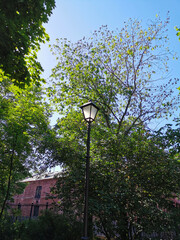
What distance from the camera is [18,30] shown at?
5879mm

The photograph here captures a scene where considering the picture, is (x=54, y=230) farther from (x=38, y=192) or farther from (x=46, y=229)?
(x=38, y=192)

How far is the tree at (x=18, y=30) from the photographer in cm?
566

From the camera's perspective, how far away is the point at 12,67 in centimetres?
632

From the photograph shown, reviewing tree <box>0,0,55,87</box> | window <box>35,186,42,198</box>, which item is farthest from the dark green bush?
window <box>35,186,42,198</box>

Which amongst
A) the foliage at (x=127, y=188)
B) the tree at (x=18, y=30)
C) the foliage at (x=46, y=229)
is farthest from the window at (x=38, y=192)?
the tree at (x=18, y=30)

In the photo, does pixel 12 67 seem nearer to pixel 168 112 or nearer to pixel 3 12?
pixel 3 12

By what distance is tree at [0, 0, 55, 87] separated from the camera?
566cm

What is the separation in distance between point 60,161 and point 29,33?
18.6 ft

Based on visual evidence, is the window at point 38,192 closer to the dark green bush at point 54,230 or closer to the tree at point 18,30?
the dark green bush at point 54,230

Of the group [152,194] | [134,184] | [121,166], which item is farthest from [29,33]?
[152,194]

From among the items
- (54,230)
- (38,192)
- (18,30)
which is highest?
(18,30)

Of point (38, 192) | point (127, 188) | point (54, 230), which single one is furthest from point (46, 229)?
point (38, 192)

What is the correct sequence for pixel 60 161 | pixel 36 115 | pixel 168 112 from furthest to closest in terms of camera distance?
pixel 168 112
pixel 36 115
pixel 60 161

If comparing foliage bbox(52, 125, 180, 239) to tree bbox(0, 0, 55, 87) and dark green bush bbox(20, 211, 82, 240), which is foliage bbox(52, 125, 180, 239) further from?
tree bbox(0, 0, 55, 87)
